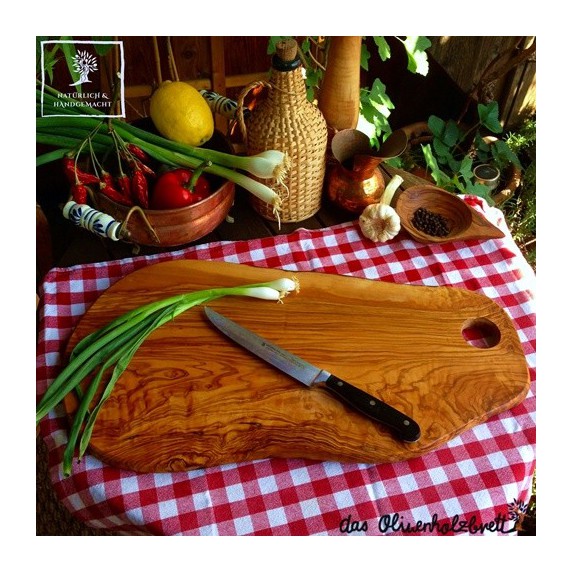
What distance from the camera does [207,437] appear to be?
1010 mm

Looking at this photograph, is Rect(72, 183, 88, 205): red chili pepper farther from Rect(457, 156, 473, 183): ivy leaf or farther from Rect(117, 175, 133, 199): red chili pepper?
Rect(457, 156, 473, 183): ivy leaf

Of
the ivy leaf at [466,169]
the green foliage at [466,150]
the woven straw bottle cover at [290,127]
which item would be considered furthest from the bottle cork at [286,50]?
the ivy leaf at [466,169]

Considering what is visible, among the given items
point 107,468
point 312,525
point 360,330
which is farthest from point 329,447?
point 107,468

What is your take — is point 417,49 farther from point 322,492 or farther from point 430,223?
point 322,492

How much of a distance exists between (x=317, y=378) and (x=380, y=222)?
0.43 metres

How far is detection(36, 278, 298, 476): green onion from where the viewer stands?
1.00 metres

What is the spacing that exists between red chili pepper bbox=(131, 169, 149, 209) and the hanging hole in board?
676mm

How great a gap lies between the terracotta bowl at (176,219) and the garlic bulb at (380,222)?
11.7 inches

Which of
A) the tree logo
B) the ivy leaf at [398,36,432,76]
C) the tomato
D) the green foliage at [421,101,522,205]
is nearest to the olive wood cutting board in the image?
the tomato

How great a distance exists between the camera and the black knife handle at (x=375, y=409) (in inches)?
39.1

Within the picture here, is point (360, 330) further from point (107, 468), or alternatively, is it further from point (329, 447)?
point (107, 468)

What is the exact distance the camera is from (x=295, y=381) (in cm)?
107

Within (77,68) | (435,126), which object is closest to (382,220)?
(77,68)

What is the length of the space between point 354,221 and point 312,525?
686mm
